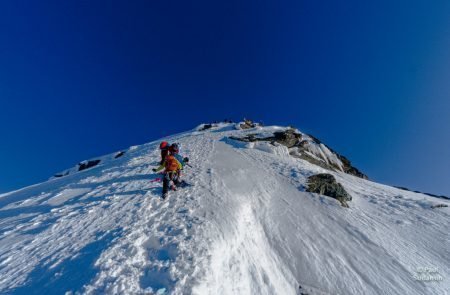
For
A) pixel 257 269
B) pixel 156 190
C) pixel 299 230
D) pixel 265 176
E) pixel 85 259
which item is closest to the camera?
pixel 85 259

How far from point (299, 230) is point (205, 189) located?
5.04 meters

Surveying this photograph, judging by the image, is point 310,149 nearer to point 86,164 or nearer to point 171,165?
point 171,165

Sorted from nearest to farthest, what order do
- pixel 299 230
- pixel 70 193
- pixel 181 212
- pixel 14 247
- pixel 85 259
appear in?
pixel 85 259 < pixel 14 247 < pixel 181 212 < pixel 299 230 < pixel 70 193

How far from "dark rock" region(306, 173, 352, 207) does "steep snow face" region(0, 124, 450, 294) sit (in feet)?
2.13

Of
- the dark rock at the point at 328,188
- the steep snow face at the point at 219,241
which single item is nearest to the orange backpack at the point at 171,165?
the steep snow face at the point at 219,241

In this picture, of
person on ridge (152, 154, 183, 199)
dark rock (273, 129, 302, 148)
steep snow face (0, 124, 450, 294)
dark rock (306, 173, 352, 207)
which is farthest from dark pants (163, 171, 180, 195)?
dark rock (273, 129, 302, 148)

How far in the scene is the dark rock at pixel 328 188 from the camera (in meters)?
13.0

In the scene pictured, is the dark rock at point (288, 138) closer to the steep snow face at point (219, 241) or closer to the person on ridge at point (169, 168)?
the steep snow face at point (219, 241)

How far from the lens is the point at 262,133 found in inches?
1150

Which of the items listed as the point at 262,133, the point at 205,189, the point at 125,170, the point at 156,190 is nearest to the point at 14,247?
the point at 156,190

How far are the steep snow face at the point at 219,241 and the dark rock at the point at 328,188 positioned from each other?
2.13 ft

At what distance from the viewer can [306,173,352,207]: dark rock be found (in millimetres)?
12977

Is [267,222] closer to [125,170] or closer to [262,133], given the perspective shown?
[125,170]

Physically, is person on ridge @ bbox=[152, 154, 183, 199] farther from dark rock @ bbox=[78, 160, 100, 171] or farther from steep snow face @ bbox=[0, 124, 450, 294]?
dark rock @ bbox=[78, 160, 100, 171]
